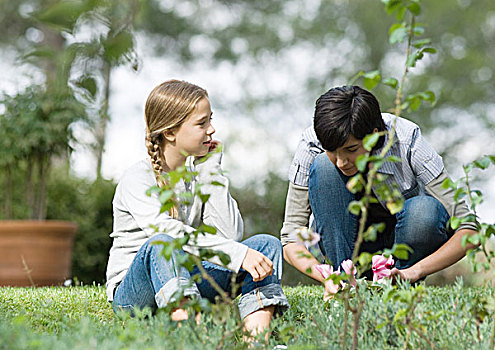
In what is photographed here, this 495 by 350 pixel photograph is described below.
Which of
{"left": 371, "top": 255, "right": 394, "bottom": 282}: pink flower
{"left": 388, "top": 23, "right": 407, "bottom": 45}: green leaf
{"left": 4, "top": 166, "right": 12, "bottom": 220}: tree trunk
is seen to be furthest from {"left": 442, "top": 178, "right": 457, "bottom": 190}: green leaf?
{"left": 4, "top": 166, "right": 12, "bottom": 220}: tree trunk

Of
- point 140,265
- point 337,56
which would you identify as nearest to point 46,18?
point 140,265

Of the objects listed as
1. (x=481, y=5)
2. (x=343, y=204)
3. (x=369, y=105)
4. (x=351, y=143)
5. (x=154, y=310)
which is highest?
(x=481, y=5)

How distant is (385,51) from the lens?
11773 millimetres

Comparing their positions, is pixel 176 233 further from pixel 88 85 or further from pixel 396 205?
pixel 396 205

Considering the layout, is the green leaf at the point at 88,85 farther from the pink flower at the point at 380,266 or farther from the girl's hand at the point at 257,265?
the pink flower at the point at 380,266

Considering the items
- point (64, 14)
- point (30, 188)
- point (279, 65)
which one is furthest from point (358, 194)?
point (279, 65)

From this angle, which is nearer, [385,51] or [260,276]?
[260,276]

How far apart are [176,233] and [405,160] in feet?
3.72

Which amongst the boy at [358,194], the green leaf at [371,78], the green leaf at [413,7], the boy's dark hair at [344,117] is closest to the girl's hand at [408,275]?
the boy at [358,194]

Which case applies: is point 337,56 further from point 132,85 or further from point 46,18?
point 46,18

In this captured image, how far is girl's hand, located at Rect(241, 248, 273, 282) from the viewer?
2117mm

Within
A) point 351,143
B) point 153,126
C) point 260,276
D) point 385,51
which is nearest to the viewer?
point 260,276

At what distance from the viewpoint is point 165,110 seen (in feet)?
8.84

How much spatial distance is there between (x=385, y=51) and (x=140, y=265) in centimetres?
1033
